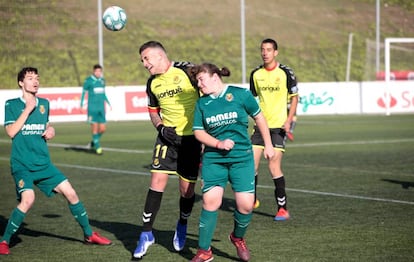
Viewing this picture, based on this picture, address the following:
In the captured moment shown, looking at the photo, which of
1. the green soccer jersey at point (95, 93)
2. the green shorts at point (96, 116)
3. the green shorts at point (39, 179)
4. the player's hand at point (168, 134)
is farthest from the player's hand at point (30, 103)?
the green soccer jersey at point (95, 93)

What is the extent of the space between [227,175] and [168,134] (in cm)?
97

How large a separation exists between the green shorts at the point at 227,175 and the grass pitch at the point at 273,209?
854 millimetres

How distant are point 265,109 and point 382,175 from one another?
4.92 metres

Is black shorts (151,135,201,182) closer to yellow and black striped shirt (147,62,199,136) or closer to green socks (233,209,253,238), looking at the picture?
yellow and black striped shirt (147,62,199,136)

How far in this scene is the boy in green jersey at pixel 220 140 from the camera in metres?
8.47

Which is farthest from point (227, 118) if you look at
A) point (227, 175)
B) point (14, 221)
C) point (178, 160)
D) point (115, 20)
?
point (115, 20)

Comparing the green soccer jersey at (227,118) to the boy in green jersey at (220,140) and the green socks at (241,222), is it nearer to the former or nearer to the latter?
the boy in green jersey at (220,140)

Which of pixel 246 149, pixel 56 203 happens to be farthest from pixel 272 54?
pixel 56 203

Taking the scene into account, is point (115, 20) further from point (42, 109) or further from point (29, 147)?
point (29, 147)

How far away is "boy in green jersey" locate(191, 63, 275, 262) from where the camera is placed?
27.8 ft

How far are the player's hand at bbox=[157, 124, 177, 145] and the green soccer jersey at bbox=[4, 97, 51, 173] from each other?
53.6 inches

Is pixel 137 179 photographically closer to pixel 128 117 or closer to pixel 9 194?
pixel 9 194

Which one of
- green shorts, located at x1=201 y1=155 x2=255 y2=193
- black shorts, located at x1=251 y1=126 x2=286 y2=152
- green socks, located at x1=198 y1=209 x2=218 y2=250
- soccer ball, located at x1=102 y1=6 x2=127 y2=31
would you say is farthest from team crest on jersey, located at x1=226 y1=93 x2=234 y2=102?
black shorts, located at x1=251 y1=126 x2=286 y2=152

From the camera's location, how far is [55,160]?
2019cm
